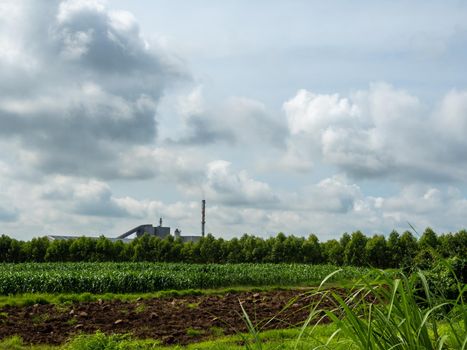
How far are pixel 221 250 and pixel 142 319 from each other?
103ft

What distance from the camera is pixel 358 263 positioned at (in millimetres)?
41875

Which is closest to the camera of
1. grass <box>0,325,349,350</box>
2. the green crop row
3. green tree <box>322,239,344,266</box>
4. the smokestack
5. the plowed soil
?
grass <box>0,325,349,350</box>

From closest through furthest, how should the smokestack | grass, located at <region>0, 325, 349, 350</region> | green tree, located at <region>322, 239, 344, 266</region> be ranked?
grass, located at <region>0, 325, 349, 350</region>, green tree, located at <region>322, 239, 344, 266</region>, the smokestack

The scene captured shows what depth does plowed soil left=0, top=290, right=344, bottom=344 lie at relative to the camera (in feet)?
33.1

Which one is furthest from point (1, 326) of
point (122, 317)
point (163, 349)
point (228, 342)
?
point (228, 342)

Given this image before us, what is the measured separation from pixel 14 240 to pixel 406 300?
44507 mm

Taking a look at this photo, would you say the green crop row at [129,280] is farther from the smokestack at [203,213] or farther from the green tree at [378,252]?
the smokestack at [203,213]

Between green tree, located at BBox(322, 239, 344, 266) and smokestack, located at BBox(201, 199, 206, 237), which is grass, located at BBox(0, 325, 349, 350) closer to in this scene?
green tree, located at BBox(322, 239, 344, 266)

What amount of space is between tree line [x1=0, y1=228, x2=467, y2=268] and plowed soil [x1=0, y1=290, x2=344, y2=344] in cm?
2770

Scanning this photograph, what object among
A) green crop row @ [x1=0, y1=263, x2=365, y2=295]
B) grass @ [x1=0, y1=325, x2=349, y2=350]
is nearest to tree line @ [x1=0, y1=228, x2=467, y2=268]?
green crop row @ [x1=0, y1=263, x2=365, y2=295]

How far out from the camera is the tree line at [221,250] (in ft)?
136

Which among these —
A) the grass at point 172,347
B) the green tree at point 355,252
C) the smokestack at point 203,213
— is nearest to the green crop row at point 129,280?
the grass at point 172,347

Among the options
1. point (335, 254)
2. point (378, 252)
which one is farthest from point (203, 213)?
point (378, 252)

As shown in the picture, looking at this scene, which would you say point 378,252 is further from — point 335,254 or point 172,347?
point 172,347
